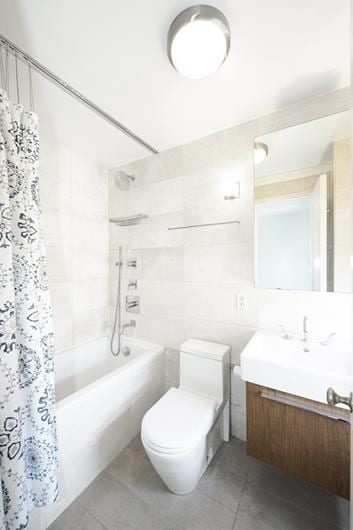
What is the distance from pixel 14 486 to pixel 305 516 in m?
1.48

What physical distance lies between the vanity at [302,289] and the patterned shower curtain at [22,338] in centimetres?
106

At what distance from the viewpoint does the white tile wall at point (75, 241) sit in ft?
6.35

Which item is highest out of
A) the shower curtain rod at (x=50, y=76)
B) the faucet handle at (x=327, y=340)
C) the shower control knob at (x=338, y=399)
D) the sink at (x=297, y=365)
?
the shower curtain rod at (x=50, y=76)

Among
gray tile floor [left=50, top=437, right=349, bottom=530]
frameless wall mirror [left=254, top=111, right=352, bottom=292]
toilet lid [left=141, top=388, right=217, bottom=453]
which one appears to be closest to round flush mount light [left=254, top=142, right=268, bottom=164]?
frameless wall mirror [left=254, top=111, right=352, bottom=292]

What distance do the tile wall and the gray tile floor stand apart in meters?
0.39

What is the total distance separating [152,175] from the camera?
6.97 ft

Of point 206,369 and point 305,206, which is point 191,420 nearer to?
point 206,369

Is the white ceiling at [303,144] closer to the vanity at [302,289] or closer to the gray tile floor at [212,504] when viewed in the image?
the vanity at [302,289]

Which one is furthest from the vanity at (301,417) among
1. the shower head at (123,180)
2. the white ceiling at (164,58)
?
the shower head at (123,180)

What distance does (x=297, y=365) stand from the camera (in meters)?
1.10

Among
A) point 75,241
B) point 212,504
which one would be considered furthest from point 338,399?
point 75,241

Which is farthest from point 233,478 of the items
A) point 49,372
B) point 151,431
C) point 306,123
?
point 306,123

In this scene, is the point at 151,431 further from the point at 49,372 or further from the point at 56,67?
the point at 56,67

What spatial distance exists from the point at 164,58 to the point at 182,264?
1349mm
